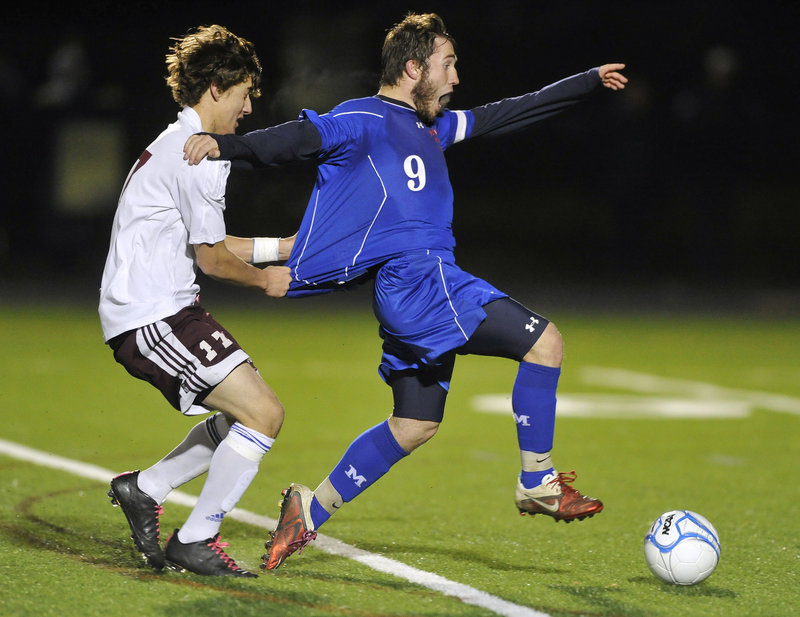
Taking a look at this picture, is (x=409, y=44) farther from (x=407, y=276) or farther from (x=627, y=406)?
(x=627, y=406)

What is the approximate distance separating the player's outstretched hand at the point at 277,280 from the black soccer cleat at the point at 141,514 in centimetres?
92

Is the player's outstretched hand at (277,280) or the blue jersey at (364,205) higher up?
the blue jersey at (364,205)

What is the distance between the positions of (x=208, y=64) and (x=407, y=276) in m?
1.05

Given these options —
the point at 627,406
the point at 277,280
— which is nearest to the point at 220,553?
the point at 277,280

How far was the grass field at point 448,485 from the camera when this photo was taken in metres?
3.75

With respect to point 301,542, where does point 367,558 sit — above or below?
below

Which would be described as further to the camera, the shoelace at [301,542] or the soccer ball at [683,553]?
the shoelace at [301,542]

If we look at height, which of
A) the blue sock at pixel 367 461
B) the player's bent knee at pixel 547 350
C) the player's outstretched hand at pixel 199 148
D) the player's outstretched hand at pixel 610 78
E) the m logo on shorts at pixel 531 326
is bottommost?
the blue sock at pixel 367 461

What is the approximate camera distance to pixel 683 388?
10.9 metres

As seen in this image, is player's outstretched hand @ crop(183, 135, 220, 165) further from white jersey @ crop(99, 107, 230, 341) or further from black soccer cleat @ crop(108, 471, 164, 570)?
black soccer cleat @ crop(108, 471, 164, 570)

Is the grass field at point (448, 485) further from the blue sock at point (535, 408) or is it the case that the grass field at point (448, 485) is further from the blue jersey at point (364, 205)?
the blue jersey at point (364, 205)

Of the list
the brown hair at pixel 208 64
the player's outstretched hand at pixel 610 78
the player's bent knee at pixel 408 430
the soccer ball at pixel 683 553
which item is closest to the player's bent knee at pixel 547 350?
the player's bent knee at pixel 408 430

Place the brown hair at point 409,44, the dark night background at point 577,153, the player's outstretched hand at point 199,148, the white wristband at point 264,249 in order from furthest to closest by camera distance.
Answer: the dark night background at point 577,153 < the white wristband at point 264,249 < the brown hair at point 409,44 < the player's outstretched hand at point 199,148

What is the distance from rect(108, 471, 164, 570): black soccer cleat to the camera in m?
4.05
